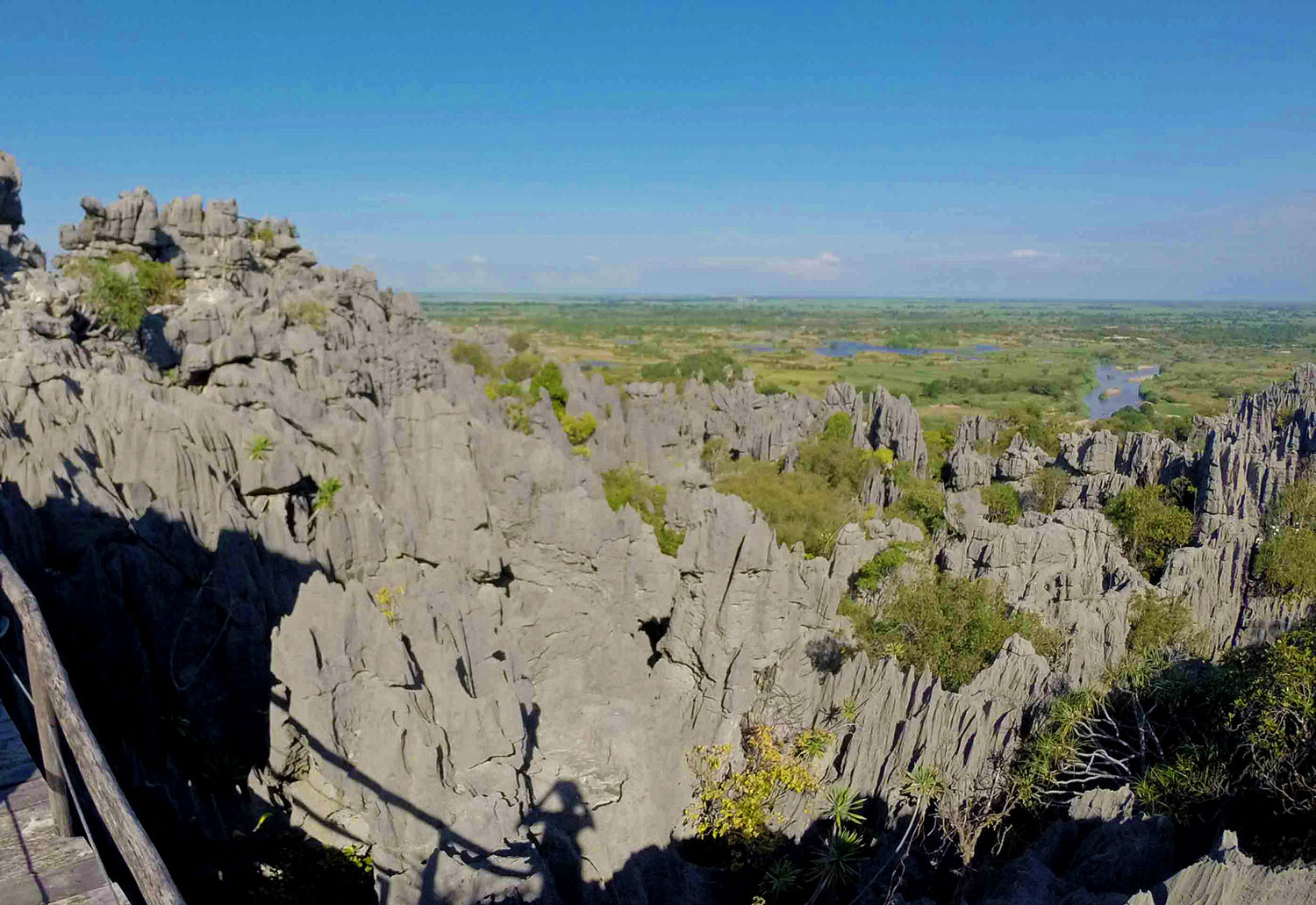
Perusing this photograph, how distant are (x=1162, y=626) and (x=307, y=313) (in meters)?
37.1

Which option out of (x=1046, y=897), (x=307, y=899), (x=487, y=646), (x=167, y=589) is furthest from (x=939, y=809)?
(x=167, y=589)

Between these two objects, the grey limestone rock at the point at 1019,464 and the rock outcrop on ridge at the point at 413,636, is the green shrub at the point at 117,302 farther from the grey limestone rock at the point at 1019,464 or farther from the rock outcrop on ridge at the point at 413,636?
the grey limestone rock at the point at 1019,464

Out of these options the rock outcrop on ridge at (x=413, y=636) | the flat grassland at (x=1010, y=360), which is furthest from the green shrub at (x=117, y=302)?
the flat grassland at (x=1010, y=360)

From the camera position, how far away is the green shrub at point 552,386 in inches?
1500

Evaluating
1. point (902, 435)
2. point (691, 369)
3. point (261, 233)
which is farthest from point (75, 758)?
point (691, 369)

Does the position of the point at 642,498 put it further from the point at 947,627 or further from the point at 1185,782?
the point at 1185,782

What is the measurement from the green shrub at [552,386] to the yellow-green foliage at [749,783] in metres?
26.4

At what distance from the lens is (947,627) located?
18.5 m

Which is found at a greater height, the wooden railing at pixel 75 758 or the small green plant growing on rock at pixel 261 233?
the small green plant growing on rock at pixel 261 233

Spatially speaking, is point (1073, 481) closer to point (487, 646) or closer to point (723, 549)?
point (723, 549)

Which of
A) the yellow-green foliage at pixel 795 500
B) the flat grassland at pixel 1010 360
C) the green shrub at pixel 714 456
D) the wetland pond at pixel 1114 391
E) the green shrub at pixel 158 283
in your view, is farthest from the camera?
the wetland pond at pixel 1114 391

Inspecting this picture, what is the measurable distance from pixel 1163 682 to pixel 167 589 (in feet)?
57.9

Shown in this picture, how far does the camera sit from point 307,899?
995 cm

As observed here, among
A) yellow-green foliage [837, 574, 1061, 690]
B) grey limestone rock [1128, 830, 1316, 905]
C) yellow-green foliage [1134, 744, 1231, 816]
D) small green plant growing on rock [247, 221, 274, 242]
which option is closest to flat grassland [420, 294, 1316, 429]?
small green plant growing on rock [247, 221, 274, 242]
